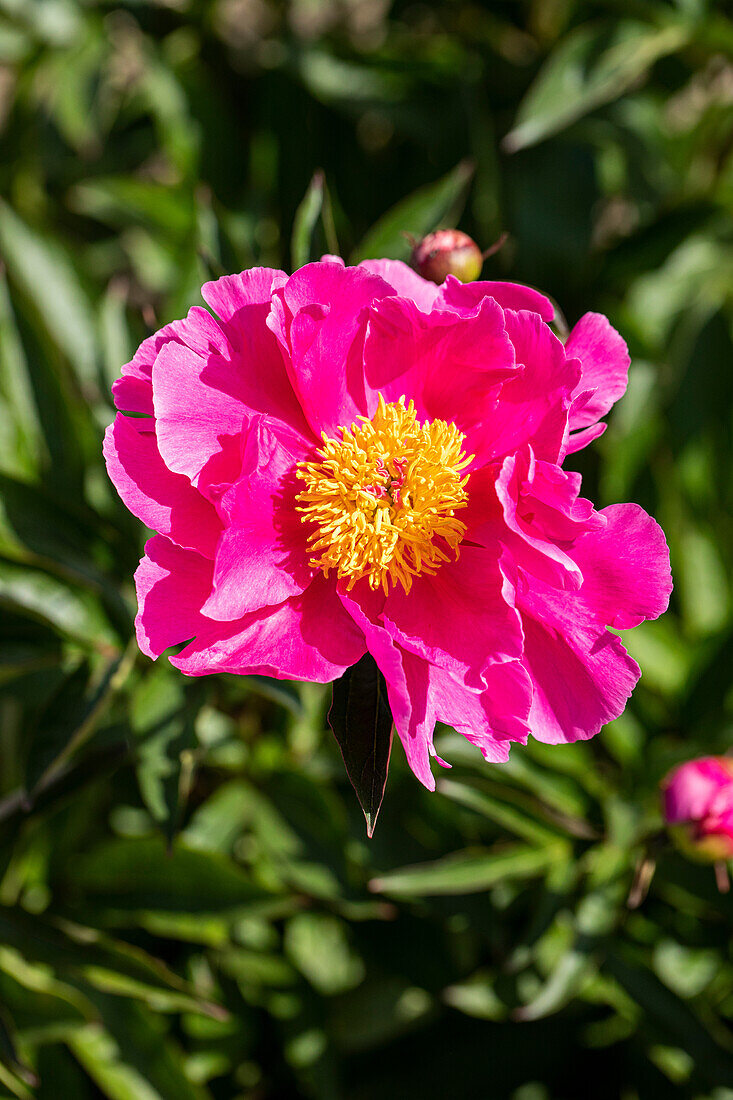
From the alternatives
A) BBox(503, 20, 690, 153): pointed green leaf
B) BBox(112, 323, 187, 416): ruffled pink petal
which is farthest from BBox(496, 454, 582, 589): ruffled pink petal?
BBox(503, 20, 690, 153): pointed green leaf

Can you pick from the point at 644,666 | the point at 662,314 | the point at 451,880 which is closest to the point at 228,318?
the point at 451,880

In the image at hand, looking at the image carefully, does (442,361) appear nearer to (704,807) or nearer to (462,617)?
(462,617)

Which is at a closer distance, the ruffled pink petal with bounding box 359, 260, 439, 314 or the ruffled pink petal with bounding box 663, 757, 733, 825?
the ruffled pink petal with bounding box 359, 260, 439, 314

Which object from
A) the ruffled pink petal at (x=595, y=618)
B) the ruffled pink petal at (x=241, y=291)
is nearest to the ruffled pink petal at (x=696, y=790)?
the ruffled pink petal at (x=595, y=618)

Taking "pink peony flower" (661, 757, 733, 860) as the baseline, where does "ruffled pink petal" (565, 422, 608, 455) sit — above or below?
above

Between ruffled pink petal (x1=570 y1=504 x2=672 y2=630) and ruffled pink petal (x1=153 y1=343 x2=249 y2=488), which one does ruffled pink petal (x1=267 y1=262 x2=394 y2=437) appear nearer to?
ruffled pink petal (x1=153 y1=343 x2=249 y2=488)

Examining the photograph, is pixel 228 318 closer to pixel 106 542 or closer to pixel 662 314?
pixel 106 542

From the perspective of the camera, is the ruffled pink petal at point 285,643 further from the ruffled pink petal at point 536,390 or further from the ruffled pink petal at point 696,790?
the ruffled pink petal at point 696,790
